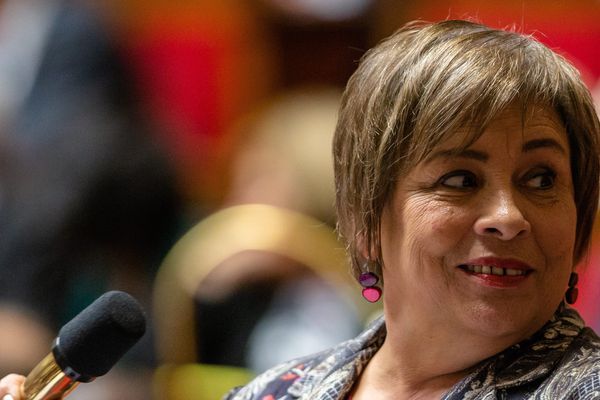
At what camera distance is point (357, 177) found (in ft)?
4.67

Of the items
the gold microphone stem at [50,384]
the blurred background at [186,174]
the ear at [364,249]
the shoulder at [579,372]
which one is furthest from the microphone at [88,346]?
the blurred background at [186,174]

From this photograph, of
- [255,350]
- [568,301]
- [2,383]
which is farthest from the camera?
[255,350]

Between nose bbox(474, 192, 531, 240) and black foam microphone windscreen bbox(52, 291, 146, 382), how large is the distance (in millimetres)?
396

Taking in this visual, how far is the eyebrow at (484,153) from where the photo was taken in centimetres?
128

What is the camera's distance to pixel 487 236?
1271 millimetres

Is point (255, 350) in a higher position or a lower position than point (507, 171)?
lower

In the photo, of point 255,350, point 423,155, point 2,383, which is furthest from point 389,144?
point 255,350

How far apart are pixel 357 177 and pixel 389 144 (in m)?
0.09

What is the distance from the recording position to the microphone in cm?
118

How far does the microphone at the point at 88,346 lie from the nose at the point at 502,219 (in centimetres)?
40

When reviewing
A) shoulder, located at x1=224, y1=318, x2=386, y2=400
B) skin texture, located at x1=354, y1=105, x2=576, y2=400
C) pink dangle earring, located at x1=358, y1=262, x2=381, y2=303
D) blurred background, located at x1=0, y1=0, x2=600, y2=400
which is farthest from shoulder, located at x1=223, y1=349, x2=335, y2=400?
blurred background, located at x1=0, y1=0, x2=600, y2=400

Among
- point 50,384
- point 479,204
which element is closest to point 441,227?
point 479,204

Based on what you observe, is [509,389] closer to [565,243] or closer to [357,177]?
[565,243]

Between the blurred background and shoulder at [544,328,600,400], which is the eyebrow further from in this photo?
the blurred background
